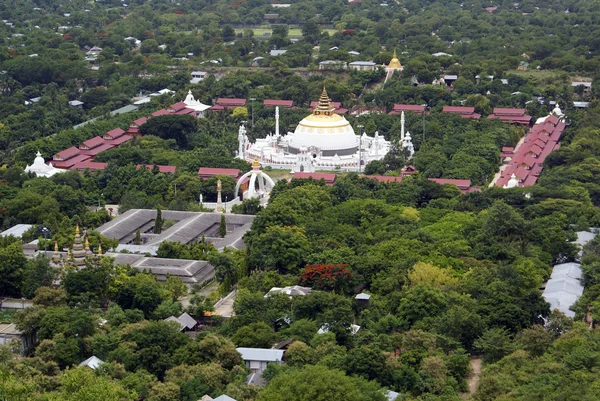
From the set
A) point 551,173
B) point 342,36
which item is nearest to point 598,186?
point 551,173

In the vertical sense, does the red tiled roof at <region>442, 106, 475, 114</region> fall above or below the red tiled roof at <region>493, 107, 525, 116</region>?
above

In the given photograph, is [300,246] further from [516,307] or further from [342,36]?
[342,36]

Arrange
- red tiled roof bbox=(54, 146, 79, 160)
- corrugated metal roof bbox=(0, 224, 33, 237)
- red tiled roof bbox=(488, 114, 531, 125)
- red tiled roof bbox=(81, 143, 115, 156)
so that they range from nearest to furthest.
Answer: corrugated metal roof bbox=(0, 224, 33, 237) → red tiled roof bbox=(54, 146, 79, 160) → red tiled roof bbox=(81, 143, 115, 156) → red tiled roof bbox=(488, 114, 531, 125)

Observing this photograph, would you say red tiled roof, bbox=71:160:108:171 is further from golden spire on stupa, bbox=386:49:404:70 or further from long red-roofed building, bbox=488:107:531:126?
golden spire on stupa, bbox=386:49:404:70

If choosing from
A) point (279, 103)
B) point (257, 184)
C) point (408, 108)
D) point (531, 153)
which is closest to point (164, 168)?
point (257, 184)

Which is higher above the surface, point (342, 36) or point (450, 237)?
point (450, 237)

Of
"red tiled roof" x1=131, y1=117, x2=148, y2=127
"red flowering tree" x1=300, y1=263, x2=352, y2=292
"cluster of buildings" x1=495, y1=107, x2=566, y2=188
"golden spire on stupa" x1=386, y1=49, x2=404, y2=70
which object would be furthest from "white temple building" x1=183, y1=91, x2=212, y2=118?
"red flowering tree" x1=300, y1=263, x2=352, y2=292
